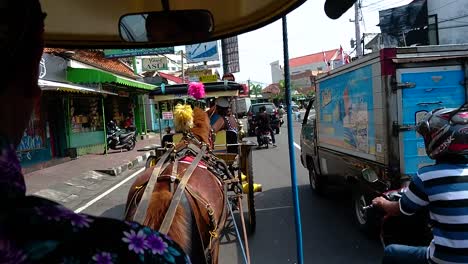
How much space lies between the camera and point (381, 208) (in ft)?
8.30

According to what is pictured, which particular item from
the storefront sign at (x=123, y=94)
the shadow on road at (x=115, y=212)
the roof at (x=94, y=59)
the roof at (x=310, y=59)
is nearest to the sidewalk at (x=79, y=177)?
the shadow on road at (x=115, y=212)

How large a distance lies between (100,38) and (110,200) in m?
6.93

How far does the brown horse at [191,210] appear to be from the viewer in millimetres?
2664

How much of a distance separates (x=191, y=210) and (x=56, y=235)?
2128 millimetres

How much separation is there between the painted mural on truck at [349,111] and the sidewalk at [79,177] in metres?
4.83

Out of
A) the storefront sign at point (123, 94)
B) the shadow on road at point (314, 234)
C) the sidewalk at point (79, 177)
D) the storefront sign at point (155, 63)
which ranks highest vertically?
the storefront sign at point (155, 63)

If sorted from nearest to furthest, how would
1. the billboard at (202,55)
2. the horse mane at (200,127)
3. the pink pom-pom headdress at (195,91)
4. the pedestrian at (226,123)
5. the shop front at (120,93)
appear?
the horse mane at (200,127), the pink pom-pom headdress at (195,91), the pedestrian at (226,123), the shop front at (120,93), the billboard at (202,55)

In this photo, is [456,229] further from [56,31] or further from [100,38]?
[56,31]

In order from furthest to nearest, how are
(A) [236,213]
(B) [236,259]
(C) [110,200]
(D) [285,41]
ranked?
(C) [110,200] → (A) [236,213] → (B) [236,259] → (D) [285,41]

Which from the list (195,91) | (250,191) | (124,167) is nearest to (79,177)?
(124,167)

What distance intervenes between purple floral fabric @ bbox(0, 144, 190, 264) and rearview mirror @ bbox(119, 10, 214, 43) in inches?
52.2

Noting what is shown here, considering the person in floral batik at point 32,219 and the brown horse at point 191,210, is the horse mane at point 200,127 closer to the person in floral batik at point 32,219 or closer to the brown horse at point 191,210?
the brown horse at point 191,210

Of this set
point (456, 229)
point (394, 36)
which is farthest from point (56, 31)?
point (394, 36)

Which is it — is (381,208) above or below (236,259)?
above
